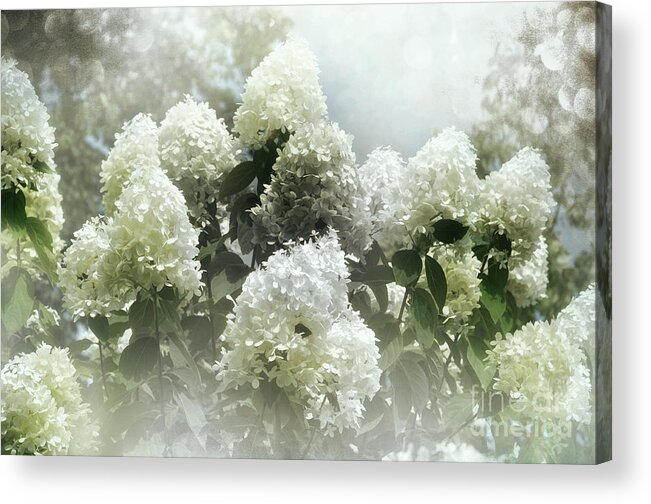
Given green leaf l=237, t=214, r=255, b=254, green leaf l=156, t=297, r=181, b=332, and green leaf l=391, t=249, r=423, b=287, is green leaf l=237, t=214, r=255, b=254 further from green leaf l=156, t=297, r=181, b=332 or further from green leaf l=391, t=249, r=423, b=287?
green leaf l=391, t=249, r=423, b=287

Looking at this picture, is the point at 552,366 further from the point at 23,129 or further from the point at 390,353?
the point at 23,129

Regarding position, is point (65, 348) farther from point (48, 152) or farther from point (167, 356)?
point (48, 152)

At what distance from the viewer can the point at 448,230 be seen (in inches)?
149

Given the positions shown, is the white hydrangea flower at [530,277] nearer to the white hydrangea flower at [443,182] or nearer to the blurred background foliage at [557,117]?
the blurred background foliage at [557,117]

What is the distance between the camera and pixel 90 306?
3.93 meters

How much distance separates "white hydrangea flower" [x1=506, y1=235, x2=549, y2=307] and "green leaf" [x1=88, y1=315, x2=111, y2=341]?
140 cm

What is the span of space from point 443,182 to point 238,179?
70cm

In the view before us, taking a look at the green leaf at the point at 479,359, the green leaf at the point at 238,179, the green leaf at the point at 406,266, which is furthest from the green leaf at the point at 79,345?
the green leaf at the point at 479,359

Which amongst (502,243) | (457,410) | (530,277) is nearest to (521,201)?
(502,243)

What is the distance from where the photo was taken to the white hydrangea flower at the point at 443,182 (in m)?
3.76

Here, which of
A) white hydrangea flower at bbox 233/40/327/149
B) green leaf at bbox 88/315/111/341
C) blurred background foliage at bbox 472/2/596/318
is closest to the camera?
blurred background foliage at bbox 472/2/596/318

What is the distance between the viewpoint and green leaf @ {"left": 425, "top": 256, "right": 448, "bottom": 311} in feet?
12.4

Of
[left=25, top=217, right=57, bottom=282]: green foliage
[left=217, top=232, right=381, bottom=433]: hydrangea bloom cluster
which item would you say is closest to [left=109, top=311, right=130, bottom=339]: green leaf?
[left=25, top=217, right=57, bottom=282]: green foliage

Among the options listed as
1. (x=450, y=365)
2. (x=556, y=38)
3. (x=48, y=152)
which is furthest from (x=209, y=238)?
(x=556, y=38)
